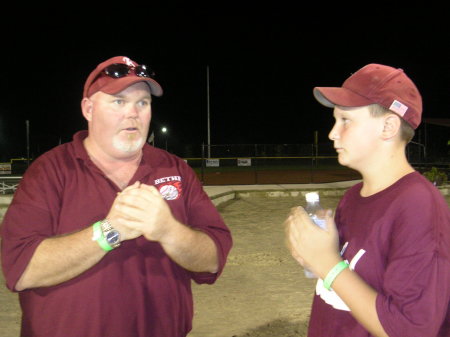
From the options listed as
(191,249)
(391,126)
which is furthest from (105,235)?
(391,126)

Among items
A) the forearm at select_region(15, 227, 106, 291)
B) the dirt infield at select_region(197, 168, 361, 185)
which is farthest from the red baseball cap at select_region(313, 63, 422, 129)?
the dirt infield at select_region(197, 168, 361, 185)

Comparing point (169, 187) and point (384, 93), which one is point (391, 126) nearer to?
point (384, 93)

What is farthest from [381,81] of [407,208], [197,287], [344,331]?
[197,287]

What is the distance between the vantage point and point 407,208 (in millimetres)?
1583

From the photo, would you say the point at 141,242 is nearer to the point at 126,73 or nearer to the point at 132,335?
the point at 132,335

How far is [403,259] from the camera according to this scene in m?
1.52

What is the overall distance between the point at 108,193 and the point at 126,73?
55 cm

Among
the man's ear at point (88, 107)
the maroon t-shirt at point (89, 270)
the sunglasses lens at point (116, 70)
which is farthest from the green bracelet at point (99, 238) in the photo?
the sunglasses lens at point (116, 70)

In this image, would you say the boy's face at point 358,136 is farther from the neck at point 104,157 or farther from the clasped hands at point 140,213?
the neck at point 104,157

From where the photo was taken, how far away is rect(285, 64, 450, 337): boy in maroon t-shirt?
1.49 m

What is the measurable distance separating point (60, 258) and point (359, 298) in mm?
1118

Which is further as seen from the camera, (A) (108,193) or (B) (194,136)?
(B) (194,136)

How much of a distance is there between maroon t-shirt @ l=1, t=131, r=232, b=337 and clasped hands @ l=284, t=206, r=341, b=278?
1.43ft

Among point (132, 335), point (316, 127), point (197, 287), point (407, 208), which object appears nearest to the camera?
point (407, 208)
